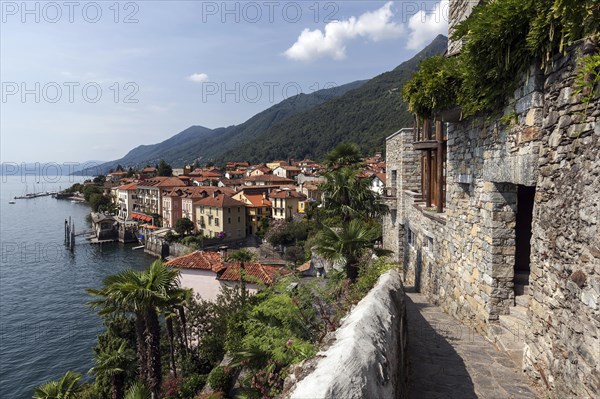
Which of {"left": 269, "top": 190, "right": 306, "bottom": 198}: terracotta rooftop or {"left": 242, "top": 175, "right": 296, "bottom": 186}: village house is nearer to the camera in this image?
{"left": 269, "top": 190, "right": 306, "bottom": 198}: terracotta rooftop

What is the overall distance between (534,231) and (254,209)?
65995mm

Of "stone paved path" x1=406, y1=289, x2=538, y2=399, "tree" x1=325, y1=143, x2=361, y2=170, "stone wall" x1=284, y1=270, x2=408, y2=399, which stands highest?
"tree" x1=325, y1=143, x2=361, y2=170

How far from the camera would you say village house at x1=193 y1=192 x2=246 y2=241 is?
6581cm

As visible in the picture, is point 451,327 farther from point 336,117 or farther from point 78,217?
point 336,117

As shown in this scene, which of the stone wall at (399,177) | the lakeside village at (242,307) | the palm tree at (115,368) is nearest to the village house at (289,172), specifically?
the lakeside village at (242,307)

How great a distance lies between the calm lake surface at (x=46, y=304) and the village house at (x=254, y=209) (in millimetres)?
17955

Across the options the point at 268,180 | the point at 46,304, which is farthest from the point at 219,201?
the point at 46,304

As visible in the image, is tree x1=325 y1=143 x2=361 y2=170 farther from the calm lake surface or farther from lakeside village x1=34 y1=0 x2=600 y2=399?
the calm lake surface

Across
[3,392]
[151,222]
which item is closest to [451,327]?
[3,392]

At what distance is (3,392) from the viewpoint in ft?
79.5

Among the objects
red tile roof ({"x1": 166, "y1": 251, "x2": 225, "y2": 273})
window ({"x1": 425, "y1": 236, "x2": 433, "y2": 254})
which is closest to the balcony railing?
window ({"x1": 425, "y1": 236, "x2": 433, "y2": 254})

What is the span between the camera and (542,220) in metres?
4.80

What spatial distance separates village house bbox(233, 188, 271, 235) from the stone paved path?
62.4m

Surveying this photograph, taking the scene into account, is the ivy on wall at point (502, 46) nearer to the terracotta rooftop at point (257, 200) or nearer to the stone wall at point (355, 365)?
the stone wall at point (355, 365)
